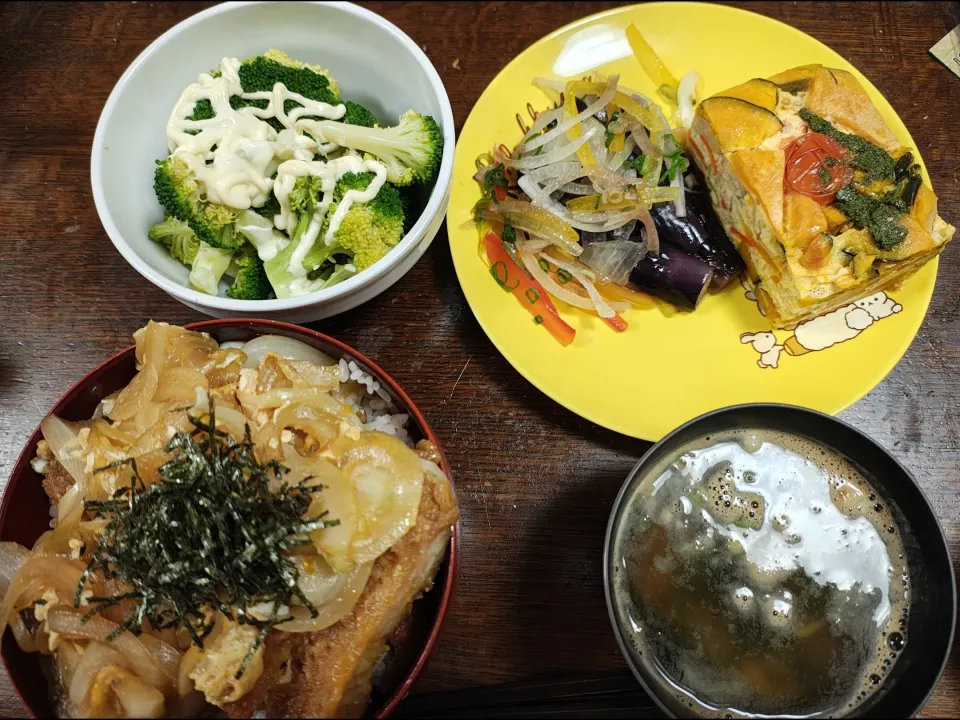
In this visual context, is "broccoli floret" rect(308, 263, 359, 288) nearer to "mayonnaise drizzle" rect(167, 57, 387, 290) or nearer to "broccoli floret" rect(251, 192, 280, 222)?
"mayonnaise drizzle" rect(167, 57, 387, 290)

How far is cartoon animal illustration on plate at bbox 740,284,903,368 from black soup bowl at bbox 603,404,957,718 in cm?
40

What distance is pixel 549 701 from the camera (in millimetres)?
1686

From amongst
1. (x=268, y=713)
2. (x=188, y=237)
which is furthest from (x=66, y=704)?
(x=188, y=237)

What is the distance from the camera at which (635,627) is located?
1605 mm

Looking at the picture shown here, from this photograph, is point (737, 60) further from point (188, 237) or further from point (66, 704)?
point (66, 704)

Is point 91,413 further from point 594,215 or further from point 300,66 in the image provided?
point 594,215

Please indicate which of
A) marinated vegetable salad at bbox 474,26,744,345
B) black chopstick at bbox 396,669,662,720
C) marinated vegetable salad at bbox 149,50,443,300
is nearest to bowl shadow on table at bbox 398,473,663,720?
black chopstick at bbox 396,669,662,720

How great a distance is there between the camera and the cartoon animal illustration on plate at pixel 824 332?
1.98 meters

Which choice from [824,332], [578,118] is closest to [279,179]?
[578,118]

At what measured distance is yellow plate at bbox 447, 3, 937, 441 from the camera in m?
1.92

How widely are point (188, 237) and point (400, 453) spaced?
3.16 ft

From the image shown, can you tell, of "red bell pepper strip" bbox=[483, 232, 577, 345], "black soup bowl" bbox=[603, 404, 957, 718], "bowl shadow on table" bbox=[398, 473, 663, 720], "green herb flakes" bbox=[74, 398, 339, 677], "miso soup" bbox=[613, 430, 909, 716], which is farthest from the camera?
"red bell pepper strip" bbox=[483, 232, 577, 345]

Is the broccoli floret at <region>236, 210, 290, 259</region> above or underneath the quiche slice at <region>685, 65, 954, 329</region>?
underneath

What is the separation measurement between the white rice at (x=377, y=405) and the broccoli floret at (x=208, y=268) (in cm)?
47
